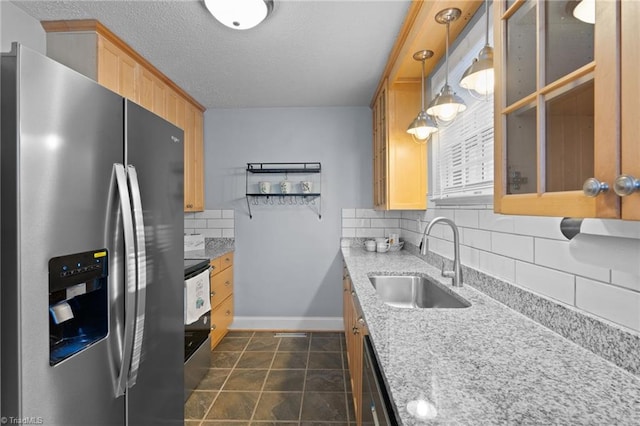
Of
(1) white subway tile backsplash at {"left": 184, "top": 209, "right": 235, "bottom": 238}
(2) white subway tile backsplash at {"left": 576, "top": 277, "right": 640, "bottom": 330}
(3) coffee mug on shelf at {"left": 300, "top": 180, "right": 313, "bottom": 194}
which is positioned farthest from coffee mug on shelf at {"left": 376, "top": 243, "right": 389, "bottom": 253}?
(2) white subway tile backsplash at {"left": 576, "top": 277, "right": 640, "bottom": 330}

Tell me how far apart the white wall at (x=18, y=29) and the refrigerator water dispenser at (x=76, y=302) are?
1.54 meters

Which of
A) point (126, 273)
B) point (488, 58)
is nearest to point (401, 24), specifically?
point (488, 58)

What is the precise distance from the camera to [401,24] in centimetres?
192

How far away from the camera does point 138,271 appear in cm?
115

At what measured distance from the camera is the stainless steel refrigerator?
0.80 metres

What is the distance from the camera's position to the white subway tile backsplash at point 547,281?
1006 millimetres

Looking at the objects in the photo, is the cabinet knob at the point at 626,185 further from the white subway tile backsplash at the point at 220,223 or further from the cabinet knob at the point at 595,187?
the white subway tile backsplash at the point at 220,223

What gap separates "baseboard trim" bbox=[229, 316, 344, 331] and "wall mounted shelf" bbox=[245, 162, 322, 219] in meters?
1.14

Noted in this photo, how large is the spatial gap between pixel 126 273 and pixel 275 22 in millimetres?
1628

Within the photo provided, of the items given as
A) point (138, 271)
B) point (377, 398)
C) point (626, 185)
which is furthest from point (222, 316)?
point (626, 185)

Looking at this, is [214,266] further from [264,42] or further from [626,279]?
[626,279]

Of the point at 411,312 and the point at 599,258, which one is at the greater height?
the point at 599,258

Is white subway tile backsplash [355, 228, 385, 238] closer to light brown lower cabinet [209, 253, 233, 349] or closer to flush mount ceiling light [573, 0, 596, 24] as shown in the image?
light brown lower cabinet [209, 253, 233, 349]

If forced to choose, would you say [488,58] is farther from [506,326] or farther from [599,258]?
[506,326]
